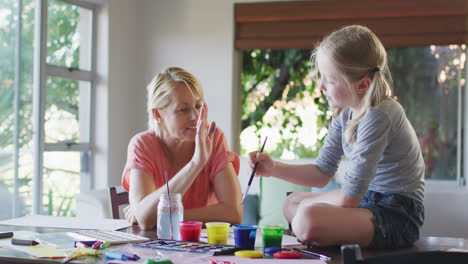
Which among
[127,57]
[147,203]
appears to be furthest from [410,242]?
[127,57]

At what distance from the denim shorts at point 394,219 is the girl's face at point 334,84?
0.94ft

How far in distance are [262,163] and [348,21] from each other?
3.06 meters

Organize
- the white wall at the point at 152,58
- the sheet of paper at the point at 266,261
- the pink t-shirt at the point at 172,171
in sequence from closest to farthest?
the sheet of paper at the point at 266,261, the pink t-shirt at the point at 172,171, the white wall at the point at 152,58

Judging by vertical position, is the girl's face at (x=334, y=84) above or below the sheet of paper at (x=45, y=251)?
above

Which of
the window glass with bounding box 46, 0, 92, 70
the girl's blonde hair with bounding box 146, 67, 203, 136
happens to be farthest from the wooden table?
the window glass with bounding box 46, 0, 92, 70

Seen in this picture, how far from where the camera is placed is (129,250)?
1.30 m

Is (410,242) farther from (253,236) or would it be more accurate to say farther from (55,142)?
(55,142)

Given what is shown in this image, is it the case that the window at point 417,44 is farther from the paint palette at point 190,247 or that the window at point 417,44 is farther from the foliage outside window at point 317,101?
the paint palette at point 190,247

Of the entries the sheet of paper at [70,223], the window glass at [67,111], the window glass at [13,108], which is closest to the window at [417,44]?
the window glass at [67,111]

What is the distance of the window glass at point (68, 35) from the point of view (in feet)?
13.6

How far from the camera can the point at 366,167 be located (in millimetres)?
1370

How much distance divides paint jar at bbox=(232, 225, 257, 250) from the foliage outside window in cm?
334

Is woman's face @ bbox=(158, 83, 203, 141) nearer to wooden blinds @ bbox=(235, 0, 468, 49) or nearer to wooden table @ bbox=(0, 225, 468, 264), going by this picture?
wooden table @ bbox=(0, 225, 468, 264)

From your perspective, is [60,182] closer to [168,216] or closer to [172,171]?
[172,171]
